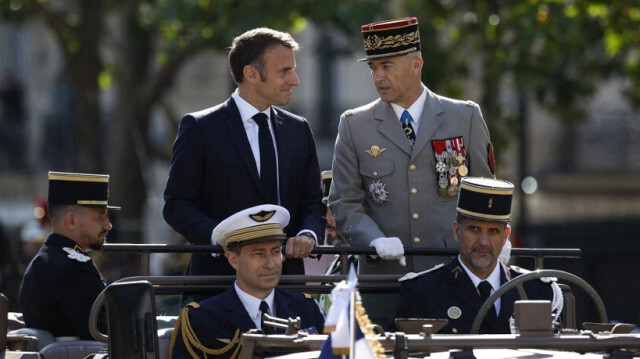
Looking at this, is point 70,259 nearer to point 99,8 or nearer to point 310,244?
point 310,244

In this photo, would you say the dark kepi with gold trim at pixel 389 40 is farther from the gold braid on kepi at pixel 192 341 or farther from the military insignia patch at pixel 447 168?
the gold braid on kepi at pixel 192 341

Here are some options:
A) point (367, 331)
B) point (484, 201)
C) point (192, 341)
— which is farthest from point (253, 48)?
point (367, 331)

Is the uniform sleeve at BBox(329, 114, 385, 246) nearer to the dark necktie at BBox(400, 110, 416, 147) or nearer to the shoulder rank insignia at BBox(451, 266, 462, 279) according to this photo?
the dark necktie at BBox(400, 110, 416, 147)

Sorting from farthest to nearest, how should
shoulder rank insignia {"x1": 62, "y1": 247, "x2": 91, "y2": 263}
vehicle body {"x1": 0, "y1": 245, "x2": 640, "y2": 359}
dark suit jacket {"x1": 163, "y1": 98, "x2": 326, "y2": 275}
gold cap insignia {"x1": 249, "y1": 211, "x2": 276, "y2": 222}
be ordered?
shoulder rank insignia {"x1": 62, "y1": 247, "x2": 91, "y2": 263} → dark suit jacket {"x1": 163, "y1": 98, "x2": 326, "y2": 275} → gold cap insignia {"x1": 249, "y1": 211, "x2": 276, "y2": 222} → vehicle body {"x1": 0, "y1": 245, "x2": 640, "y2": 359}

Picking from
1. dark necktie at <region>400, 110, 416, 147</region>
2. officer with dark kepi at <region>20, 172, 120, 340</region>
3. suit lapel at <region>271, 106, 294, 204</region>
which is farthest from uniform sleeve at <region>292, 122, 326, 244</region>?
officer with dark kepi at <region>20, 172, 120, 340</region>

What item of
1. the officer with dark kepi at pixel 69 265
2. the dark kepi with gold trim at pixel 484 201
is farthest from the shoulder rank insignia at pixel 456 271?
the officer with dark kepi at pixel 69 265

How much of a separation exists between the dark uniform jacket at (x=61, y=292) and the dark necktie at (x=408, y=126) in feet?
5.94

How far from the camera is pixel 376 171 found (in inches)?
320

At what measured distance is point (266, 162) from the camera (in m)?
7.91

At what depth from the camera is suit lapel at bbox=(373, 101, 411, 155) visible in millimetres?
8125

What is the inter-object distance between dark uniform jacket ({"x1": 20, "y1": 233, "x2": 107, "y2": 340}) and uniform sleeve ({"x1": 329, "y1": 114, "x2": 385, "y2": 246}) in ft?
4.42

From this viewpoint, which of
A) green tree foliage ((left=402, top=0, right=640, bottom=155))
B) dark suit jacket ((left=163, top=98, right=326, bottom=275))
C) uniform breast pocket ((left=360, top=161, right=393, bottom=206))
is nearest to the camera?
dark suit jacket ((left=163, top=98, right=326, bottom=275))

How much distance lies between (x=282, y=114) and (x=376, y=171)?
0.58 m

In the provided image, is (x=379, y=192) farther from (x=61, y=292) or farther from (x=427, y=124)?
(x=61, y=292)
